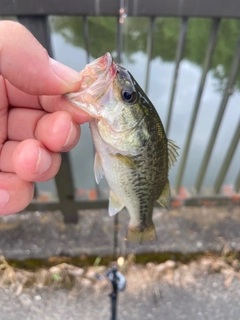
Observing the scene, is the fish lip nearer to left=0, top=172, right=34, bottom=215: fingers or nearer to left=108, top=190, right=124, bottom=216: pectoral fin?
left=0, top=172, right=34, bottom=215: fingers

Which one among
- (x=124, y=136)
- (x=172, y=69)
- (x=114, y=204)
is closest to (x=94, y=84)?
(x=124, y=136)

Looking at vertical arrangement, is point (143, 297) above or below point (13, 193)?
below

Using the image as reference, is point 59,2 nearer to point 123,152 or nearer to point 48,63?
point 48,63

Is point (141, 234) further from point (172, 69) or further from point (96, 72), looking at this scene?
point (172, 69)

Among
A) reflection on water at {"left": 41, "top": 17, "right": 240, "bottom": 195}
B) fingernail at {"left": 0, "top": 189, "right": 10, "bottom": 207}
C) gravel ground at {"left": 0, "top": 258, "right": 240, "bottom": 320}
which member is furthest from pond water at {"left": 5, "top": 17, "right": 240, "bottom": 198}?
fingernail at {"left": 0, "top": 189, "right": 10, "bottom": 207}

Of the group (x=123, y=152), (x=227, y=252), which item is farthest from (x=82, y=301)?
(x=123, y=152)

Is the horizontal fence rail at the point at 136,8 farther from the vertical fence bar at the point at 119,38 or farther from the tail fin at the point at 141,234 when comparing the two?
the tail fin at the point at 141,234
